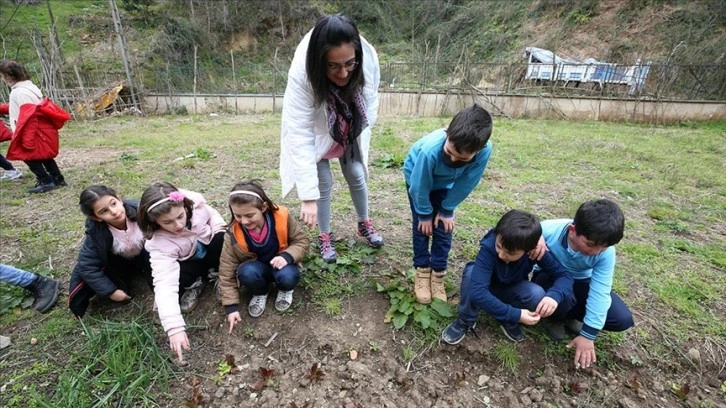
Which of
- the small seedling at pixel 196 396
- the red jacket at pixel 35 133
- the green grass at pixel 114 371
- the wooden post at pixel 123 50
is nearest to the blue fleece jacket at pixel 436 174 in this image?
the small seedling at pixel 196 396

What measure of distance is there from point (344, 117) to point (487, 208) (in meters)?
2.25

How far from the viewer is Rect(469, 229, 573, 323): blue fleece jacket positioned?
1.81m

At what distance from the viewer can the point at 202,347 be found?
2037 millimetres

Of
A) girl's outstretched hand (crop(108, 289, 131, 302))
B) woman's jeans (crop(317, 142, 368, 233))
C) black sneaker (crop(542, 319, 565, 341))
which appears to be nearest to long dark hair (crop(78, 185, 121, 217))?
girl's outstretched hand (crop(108, 289, 131, 302))

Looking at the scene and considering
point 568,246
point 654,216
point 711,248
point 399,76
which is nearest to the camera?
point 568,246

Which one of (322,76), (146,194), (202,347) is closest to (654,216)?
(322,76)

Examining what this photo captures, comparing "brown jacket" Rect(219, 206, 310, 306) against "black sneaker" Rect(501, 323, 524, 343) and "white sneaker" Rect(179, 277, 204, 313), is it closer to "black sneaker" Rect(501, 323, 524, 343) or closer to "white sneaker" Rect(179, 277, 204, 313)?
"white sneaker" Rect(179, 277, 204, 313)

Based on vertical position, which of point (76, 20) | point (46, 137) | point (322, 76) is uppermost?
point (76, 20)

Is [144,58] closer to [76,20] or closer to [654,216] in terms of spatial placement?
[76,20]

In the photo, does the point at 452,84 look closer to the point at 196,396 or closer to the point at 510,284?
the point at 510,284

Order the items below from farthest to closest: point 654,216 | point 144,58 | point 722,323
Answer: point 144,58 < point 654,216 < point 722,323

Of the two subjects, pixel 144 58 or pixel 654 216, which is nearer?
pixel 654 216

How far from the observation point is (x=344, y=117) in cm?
208

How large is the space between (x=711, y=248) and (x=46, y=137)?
687 centimetres
